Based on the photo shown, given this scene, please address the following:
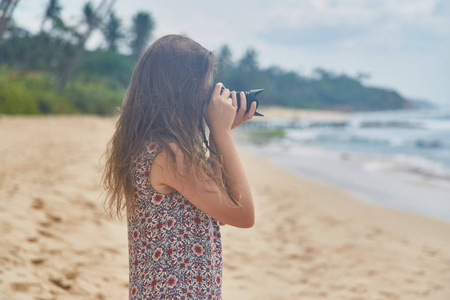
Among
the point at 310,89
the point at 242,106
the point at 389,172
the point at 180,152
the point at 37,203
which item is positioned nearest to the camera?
the point at 180,152

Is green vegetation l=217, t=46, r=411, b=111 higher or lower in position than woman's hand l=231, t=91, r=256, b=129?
higher

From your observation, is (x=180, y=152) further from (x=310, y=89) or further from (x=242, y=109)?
(x=310, y=89)

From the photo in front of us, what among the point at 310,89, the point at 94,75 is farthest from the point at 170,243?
the point at 310,89

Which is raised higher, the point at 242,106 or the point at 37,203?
the point at 242,106

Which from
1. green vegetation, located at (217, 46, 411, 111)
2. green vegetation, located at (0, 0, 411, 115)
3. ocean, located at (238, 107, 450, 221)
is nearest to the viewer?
ocean, located at (238, 107, 450, 221)

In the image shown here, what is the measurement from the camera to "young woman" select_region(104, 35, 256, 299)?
1250mm

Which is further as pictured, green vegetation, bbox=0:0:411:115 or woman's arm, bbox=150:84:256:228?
green vegetation, bbox=0:0:411:115

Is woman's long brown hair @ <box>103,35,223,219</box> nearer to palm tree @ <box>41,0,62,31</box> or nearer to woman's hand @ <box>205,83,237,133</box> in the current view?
woman's hand @ <box>205,83,237,133</box>

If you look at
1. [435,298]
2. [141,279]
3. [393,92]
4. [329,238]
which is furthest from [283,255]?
[393,92]

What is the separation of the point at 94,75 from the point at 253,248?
37.9 meters

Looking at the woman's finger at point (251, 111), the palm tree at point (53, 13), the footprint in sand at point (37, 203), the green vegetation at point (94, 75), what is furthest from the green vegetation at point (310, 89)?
the woman's finger at point (251, 111)

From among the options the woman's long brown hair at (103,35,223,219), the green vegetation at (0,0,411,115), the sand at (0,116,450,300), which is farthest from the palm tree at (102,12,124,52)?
the woman's long brown hair at (103,35,223,219)

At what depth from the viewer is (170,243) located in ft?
4.25

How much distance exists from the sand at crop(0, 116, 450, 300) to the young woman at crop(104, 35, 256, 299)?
1466mm
